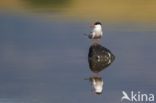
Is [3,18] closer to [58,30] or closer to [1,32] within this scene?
[1,32]

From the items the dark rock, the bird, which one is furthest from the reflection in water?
the bird

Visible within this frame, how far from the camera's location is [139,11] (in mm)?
5660

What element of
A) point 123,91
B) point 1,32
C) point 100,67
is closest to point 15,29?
point 1,32

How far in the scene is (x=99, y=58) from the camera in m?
4.30

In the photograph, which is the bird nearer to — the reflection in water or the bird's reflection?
the bird's reflection

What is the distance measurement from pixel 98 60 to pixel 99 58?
2 cm

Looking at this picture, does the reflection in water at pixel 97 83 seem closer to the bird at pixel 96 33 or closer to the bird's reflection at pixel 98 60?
the bird's reflection at pixel 98 60

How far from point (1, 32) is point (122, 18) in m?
1.28

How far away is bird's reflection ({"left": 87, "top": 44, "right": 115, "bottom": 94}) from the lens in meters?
3.95

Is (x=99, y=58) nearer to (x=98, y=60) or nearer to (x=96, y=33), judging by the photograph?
(x=98, y=60)

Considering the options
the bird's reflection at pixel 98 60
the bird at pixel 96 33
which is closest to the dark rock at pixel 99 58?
the bird's reflection at pixel 98 60

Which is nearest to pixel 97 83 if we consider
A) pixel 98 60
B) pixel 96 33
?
pixel 98 60

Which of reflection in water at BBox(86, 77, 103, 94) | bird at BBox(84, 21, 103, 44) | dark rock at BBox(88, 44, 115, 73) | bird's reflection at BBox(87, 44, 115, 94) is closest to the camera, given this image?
reflection in water at BBox(86, 77, 103, 94)

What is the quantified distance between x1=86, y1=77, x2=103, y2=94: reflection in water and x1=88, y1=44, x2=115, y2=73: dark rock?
0.48 ft
